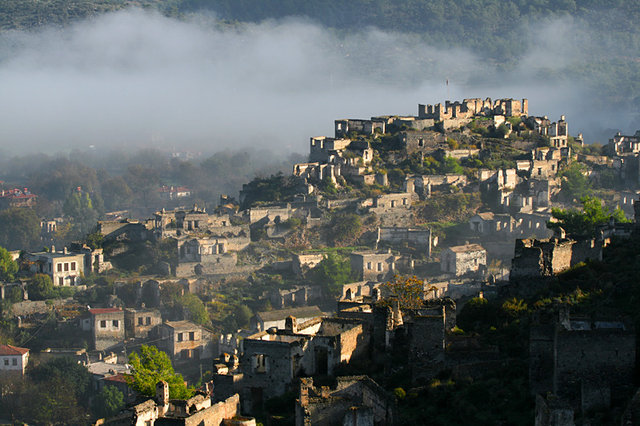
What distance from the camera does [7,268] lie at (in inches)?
2534

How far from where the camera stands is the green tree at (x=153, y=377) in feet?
117

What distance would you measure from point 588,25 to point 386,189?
131065 millimetres

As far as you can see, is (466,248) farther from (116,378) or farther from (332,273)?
(116,378)

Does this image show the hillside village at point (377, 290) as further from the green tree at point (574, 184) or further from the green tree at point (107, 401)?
the green tree at point (107, 401)

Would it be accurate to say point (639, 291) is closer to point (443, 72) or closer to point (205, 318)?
point (205, 318)

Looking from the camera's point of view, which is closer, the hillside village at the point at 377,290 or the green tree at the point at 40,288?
the hillside village at the point at 377,290

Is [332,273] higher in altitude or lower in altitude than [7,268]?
higher

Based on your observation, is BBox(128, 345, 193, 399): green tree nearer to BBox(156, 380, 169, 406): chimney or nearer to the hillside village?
the hillside village

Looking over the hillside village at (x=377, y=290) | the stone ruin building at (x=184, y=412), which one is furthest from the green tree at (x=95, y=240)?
the stone ruin building at (x=184, y=412)

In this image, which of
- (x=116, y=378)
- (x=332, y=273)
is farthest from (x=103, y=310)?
(x=332, y=273)

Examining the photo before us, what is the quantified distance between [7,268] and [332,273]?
55.1 ft

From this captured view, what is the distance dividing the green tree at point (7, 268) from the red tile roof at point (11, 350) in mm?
8002

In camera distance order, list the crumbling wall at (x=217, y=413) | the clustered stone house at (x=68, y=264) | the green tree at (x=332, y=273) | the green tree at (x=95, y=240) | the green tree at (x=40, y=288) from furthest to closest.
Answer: the green tree at (x=95, y=240) < the clustered stone house at (x=68, y=264) < the green tree at (x=40, y=288) < the green tree at (x=332, y=273) < the crumbling wall at (x=217, y=413)

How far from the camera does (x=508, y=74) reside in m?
180
